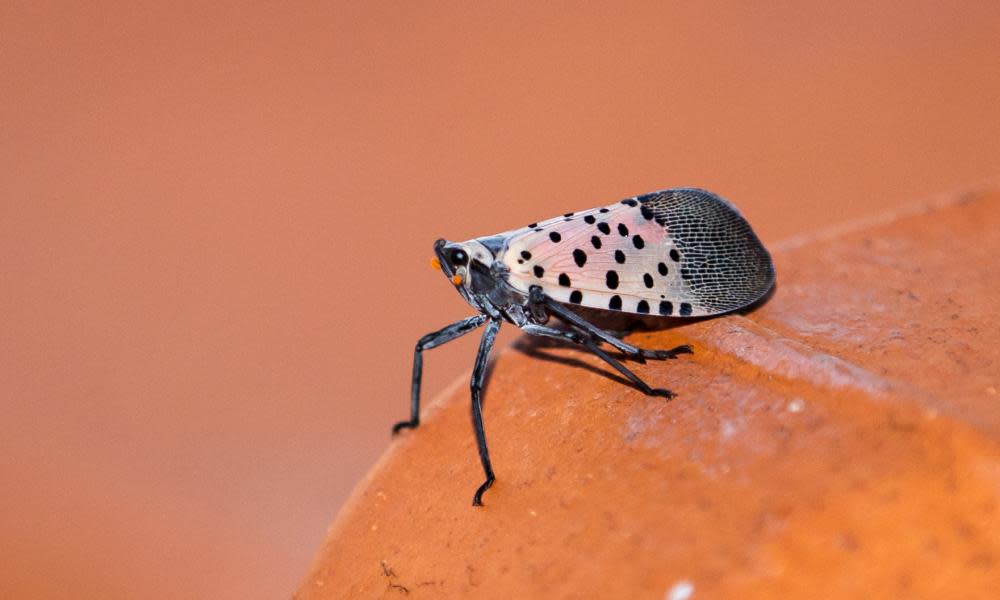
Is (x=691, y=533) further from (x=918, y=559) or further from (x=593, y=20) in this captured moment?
(x=593, y=20)

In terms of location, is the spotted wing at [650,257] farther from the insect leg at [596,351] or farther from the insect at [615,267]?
the insect leg at [596,351]

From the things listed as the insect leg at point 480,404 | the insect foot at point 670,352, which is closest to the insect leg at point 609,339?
the insect foot at point 670,352

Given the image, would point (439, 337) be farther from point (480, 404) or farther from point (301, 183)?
point (301, 183)

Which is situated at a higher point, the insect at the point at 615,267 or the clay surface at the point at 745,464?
the insect at the point at 615,267

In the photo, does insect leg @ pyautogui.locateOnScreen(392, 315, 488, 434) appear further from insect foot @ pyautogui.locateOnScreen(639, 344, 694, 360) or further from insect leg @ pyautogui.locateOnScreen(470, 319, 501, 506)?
insect foot @ pyautogui.locateOnScreen(639, 344, 694, 360)

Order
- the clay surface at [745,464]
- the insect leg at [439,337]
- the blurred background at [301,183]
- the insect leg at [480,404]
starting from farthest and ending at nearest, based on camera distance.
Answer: the blurred background at [301,183]
the insect leg at [439,337]
the insect leg at [480,404]
the clay surface at [745,464]
